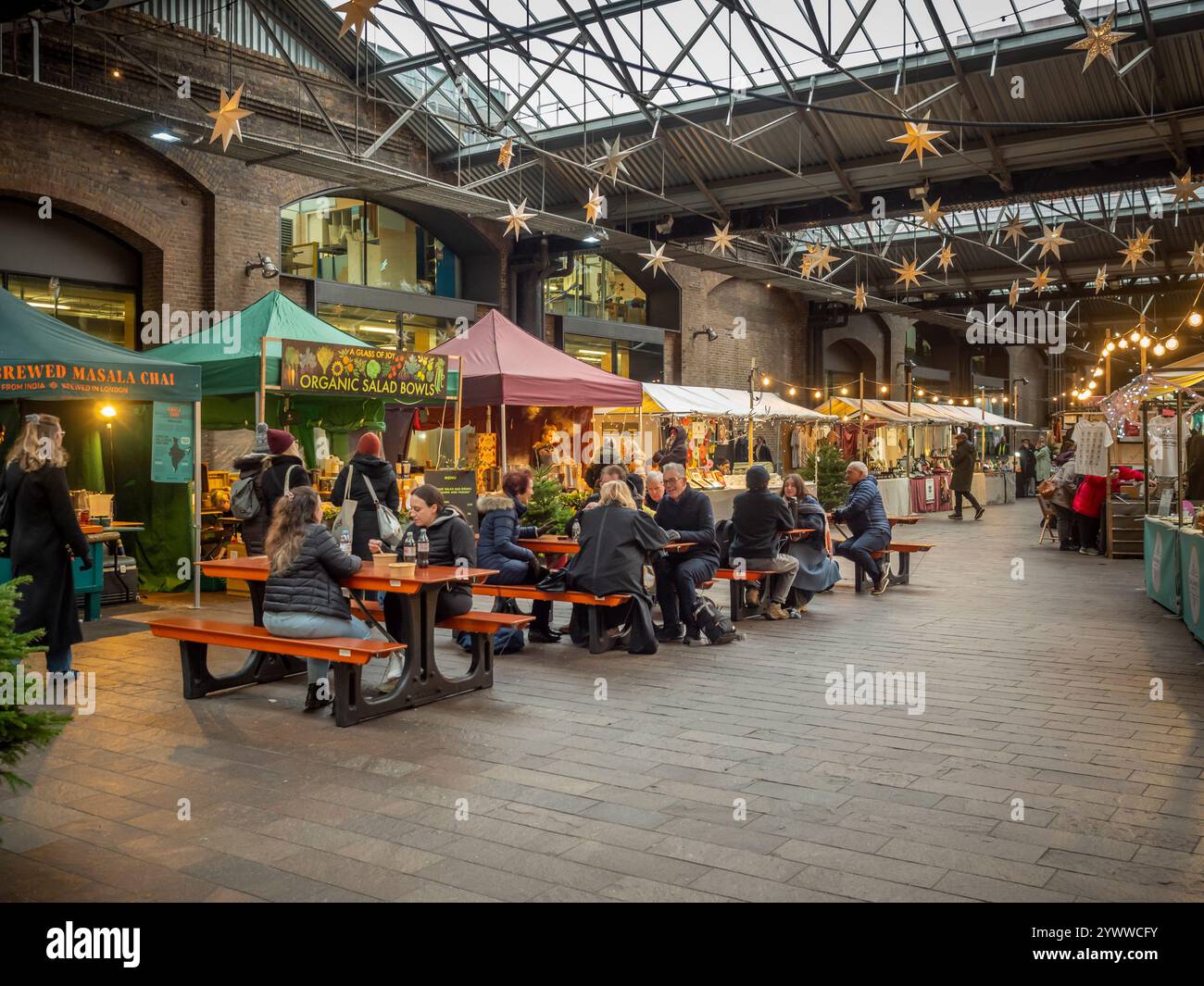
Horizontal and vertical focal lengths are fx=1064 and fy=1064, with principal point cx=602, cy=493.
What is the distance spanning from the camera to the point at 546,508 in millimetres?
10055

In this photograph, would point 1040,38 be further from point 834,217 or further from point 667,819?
point 667,819

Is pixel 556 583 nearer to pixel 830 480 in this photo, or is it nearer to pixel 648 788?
pixel 648 788

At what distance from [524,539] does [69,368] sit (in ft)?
13.2

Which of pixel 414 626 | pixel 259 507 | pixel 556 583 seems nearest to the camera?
pixel 414 626

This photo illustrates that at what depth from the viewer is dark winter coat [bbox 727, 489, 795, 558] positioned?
9305 millimetres

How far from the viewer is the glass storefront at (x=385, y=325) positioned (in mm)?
17375

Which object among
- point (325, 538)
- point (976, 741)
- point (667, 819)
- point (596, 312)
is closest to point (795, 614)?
point (976, 741)

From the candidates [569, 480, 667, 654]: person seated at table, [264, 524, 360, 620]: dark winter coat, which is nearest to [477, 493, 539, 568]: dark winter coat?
[569, 480, 667, 654]: person seated at table

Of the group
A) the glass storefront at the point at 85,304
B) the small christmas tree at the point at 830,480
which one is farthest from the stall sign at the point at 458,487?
the small christmas tree at the point at 830,480

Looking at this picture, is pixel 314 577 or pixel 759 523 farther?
pixel 759 523

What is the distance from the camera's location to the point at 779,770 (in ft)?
16.5

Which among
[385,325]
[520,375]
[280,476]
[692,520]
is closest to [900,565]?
[692,520]

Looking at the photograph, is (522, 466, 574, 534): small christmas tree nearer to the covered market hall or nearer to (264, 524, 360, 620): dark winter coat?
the covered market hall

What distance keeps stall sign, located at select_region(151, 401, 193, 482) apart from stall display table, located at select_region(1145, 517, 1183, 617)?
348 inches
